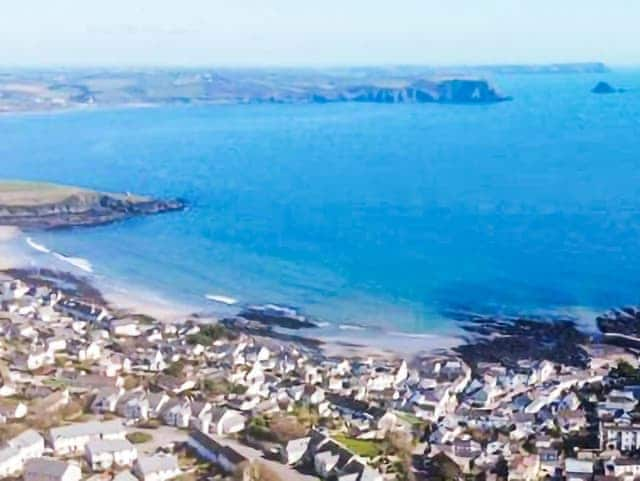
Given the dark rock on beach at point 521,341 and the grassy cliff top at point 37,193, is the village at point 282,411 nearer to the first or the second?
the dark rock on beach at point 521,341

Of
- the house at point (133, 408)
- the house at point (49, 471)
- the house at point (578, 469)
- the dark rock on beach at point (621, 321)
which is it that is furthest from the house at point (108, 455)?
the dark rock on beach at point (621, 321)

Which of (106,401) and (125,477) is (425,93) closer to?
(106,401)

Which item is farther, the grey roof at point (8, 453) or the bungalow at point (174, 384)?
the bungalow at point (174, 384)

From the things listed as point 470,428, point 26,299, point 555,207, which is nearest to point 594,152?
point 555,207

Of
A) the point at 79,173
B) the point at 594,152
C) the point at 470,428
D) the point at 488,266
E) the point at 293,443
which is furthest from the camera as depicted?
the point at 594,152

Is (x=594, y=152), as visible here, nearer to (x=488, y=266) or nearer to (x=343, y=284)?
(x=488, y=266)

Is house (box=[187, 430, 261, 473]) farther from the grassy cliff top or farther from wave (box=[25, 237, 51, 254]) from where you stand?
the grassy cliff top
